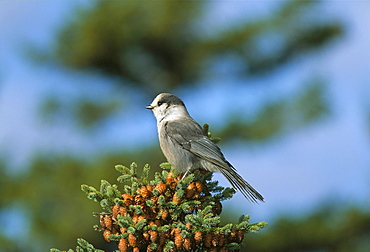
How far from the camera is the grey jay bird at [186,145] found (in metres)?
2.67

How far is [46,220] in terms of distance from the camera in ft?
30.7

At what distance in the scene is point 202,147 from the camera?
9.45ft

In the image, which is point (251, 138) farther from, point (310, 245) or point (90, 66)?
point (90, 66)

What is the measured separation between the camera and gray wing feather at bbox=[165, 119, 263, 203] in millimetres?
2551

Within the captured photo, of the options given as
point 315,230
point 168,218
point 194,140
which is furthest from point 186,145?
point 315,230

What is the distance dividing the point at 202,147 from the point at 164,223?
2.41 ft

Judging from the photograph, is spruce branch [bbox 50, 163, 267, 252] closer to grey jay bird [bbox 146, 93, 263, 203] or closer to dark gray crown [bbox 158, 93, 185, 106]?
grey jay bird [bbox 146, 93, 263, 203]

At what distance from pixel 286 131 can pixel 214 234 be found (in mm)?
9058

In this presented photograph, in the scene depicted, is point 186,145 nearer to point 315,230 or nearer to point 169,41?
point 315,230

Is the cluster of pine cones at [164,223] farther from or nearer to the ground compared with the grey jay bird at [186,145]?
nearer to the ground

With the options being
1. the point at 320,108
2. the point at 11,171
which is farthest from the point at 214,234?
the point at 320,108

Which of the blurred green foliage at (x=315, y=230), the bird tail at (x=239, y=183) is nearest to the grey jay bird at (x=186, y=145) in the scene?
the bird tail at (x=239, y=183)

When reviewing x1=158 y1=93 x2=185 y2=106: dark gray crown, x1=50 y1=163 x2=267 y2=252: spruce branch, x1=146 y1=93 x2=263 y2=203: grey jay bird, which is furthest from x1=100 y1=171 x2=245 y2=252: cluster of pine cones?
x1=158 y1=93 x2=185 y2=106: dark gray crown

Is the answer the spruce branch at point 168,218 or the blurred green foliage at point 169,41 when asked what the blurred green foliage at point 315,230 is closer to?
the blurred green foliage at point 169,41
